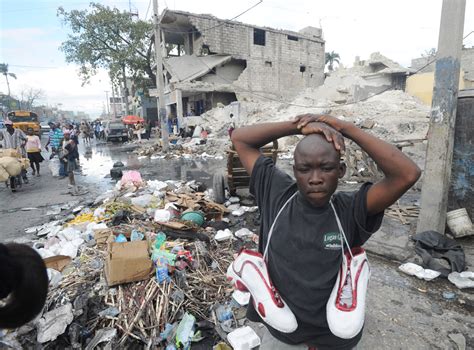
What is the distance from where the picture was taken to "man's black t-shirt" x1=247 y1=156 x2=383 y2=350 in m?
1.25

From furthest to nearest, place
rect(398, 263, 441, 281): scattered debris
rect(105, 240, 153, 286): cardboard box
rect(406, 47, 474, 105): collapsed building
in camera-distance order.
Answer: rect(406, 47, 474, 105): collapsed building < rect(398, 263, 441, 281): scattered debris < rect(105, 240, 153, 286): cardboard box

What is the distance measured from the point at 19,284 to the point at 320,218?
3.61 ft

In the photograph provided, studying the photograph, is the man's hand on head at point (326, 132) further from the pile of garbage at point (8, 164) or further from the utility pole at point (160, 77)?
the utility pole at point (160, 77)

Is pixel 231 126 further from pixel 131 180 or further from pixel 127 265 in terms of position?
pixel 127 265

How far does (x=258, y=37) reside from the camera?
1035 inches

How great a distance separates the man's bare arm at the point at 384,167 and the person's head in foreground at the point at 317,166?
5.6 inches

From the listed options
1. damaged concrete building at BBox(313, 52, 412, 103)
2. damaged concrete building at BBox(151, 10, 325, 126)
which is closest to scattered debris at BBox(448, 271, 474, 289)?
damaged concrete building at BBox(313, 52, 412, 103)

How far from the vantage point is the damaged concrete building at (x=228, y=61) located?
23766mm

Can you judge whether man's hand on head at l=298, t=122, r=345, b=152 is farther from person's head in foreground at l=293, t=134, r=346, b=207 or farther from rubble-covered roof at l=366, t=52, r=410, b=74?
rubble-covered roof at l=366, t=52, r=410, b=74

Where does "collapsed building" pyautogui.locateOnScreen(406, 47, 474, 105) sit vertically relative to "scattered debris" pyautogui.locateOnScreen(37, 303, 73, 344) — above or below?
above

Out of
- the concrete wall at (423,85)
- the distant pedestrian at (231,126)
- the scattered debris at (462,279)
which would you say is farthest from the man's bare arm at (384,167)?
the concrete wall at (423,85)

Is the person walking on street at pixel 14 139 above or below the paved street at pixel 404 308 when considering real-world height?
above

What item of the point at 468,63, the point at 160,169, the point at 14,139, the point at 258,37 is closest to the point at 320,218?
the point at 160,169

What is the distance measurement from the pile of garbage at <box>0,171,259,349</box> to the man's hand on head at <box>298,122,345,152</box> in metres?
2.10
